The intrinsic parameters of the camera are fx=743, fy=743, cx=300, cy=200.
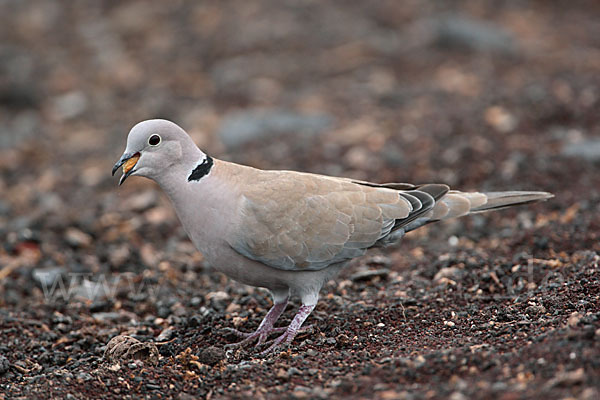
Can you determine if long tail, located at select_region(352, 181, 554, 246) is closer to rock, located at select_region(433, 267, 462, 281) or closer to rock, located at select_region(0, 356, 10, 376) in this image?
rock, located at select_region(433, 267, 462, 281)

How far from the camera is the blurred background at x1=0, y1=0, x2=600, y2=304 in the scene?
7.07m

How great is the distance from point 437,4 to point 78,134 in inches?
249

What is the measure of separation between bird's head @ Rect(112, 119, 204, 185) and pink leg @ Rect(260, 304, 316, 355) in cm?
120

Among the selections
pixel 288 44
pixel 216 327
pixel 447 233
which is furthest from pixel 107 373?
pixel 288 44

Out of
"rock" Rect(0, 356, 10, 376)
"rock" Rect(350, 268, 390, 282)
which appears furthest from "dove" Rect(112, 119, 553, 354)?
"rock" Rect(0, 356, 10, 376)

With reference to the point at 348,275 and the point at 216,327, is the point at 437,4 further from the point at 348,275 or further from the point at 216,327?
the point at 216,327

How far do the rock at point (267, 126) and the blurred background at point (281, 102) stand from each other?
0.03m

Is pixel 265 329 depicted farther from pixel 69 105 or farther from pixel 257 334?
pixel 69 105

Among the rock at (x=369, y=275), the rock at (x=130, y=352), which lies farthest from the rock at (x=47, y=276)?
the rock at (x=369, y=275)

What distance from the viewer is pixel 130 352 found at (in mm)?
4348

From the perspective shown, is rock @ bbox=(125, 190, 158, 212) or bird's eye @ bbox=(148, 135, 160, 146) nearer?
bird's eye @ bbox=(148, 135, 160, 146)

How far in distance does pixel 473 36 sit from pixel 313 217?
7227mm

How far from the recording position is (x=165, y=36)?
1286 cm

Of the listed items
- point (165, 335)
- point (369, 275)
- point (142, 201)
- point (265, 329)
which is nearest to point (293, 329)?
point (265, 329)
